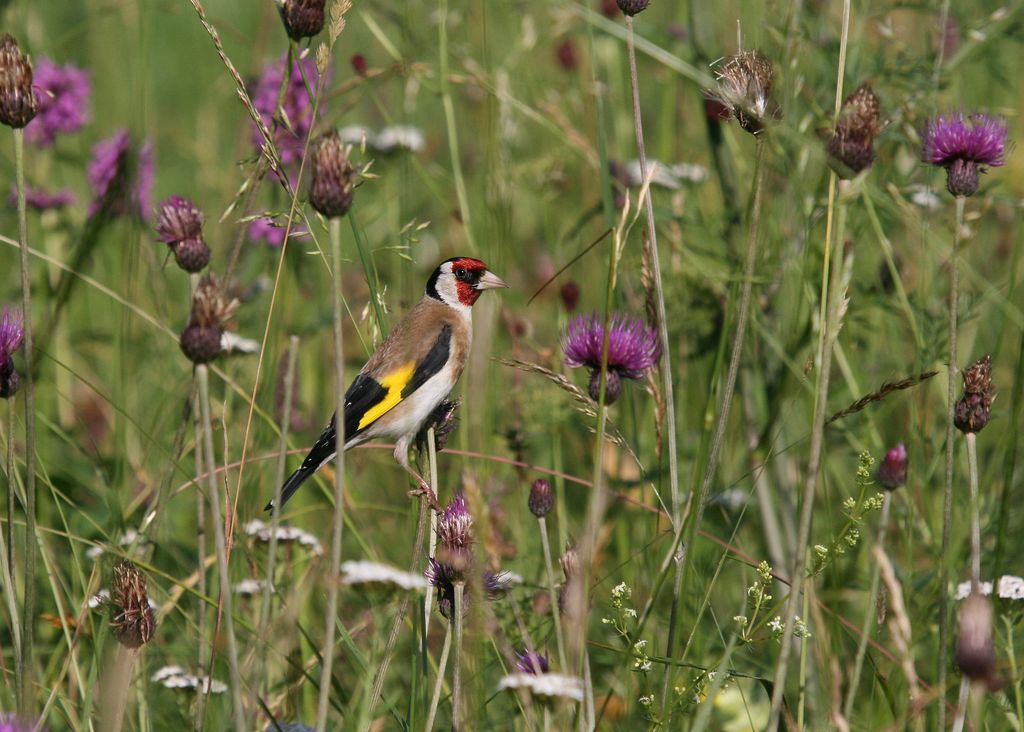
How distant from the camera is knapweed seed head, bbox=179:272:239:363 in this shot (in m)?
1.78

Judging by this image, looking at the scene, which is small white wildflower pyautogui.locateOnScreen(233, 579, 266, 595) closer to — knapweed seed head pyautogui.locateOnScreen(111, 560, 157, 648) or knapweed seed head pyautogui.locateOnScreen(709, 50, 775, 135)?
knapweed seed head pyautogui.locateOnScreen(111, 560, 157, 648)

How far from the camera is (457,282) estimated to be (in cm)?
391

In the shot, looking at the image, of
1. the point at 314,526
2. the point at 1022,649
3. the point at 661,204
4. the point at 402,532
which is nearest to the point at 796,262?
the point at 661,204

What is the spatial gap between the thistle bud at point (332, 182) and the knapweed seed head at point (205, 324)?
195 mm

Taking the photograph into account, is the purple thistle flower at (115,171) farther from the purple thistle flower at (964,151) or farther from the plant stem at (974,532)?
the plant stem at (974,532)

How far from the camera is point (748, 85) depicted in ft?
7.13

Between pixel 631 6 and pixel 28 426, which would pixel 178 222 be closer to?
pixel 28 426

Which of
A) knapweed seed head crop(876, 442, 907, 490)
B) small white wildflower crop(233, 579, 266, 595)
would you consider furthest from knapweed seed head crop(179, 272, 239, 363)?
knapweed seed head crop(876, 442, 907, 490)

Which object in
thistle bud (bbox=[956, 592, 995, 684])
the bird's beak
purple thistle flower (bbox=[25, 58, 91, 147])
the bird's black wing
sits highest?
purple thistle flower (bbox=[25, 58, 91, 147])

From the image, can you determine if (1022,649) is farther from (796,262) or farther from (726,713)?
(796,262)

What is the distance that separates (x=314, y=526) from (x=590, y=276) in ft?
4.81

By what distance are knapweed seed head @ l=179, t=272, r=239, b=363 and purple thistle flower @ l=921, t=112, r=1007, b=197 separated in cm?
139

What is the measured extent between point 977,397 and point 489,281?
155 centimetres

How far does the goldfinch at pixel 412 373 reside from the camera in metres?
3.46
